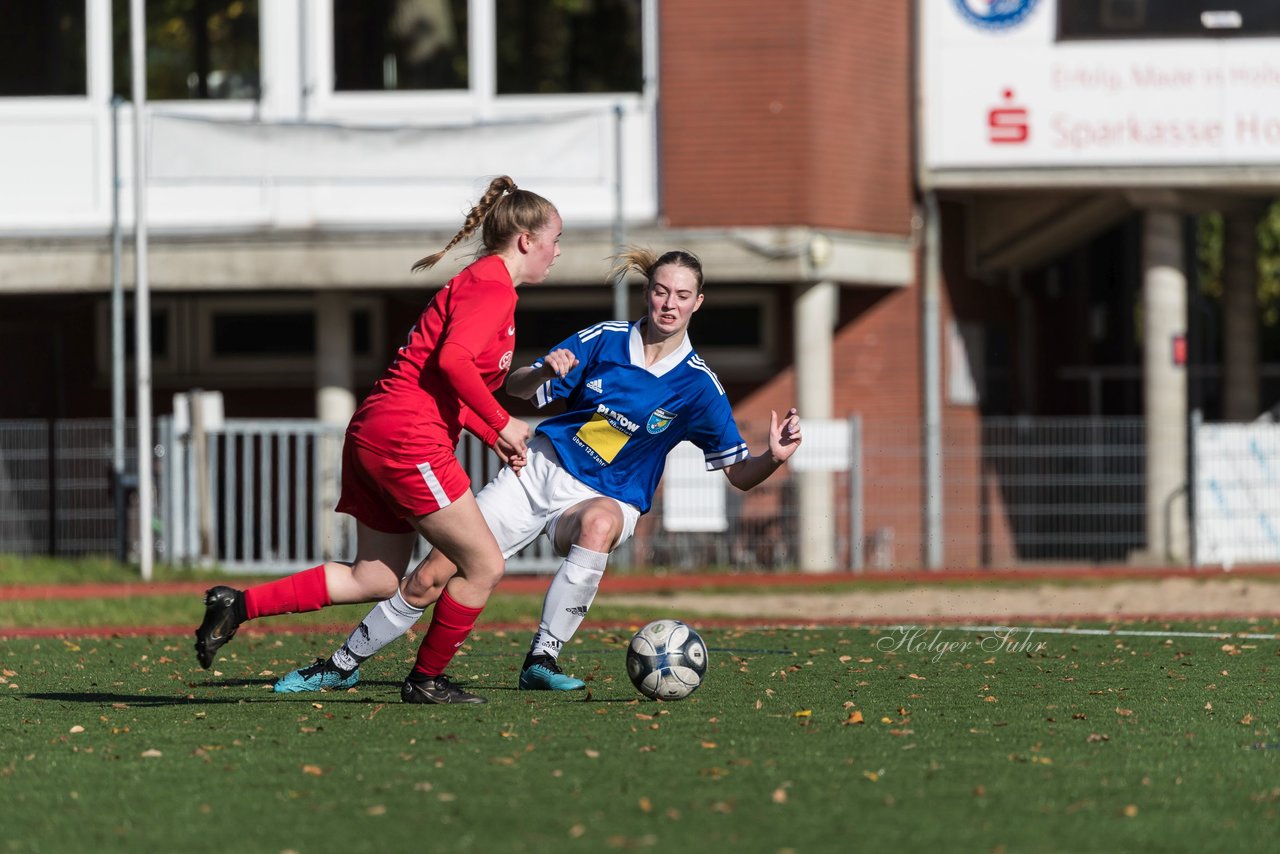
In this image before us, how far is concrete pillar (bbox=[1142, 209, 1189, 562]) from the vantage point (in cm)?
1841

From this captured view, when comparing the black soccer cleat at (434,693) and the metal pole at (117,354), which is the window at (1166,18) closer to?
the metal pole at (117,354)

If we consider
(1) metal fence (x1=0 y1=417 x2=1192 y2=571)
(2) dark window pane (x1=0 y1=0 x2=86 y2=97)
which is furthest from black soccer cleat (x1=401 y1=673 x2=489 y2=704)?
(2) dark window pane (x1=0 y1=0 x2=86 y2=97)

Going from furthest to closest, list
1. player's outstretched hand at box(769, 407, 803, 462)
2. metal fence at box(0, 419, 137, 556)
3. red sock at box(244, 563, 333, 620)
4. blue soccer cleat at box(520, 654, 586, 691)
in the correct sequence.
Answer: metal fence at box(0, 419, 137, 556) → blue soccer cleat at box(520, 654, 586, 691) → player's outstretched hand at box(769, 407, 803, 462) → red sock at box(244, 563, 333, 620)

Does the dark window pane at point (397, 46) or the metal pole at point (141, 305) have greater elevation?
the dark window pane at point (397, 46)

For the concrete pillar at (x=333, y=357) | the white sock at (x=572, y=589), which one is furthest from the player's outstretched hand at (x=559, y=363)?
the concrete pillar at (x=333, y=357)

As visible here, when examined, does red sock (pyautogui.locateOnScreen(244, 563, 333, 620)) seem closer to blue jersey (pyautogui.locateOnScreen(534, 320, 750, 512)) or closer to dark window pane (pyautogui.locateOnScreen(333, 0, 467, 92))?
blue jersey (pyautogui.locateOnScreen(534, 320, 750, 512))

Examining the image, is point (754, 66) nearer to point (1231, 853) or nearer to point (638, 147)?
point (638, 147)

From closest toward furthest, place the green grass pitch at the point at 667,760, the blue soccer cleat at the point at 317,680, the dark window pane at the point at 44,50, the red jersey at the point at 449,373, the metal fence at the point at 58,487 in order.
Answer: the green grass pitch at the point at 667,760 → the red jersey at the point at 449,373 → the blue soccer cleat at the point at 317,680 → the metal fence at the point at 58,487 → the dark window pane at the point at 44,50

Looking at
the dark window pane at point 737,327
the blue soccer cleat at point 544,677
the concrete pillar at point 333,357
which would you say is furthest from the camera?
the dark window pane at point 737,327

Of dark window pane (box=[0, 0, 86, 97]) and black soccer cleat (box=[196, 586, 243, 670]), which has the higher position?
dark window pane (box=[0, 0, 86, 97])

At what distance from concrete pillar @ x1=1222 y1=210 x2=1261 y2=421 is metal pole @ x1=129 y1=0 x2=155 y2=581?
11405 millimetres

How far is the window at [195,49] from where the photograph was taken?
1911 centimetres

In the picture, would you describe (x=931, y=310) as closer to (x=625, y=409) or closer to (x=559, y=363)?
(x=625, y=409)

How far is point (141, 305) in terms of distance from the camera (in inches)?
672
